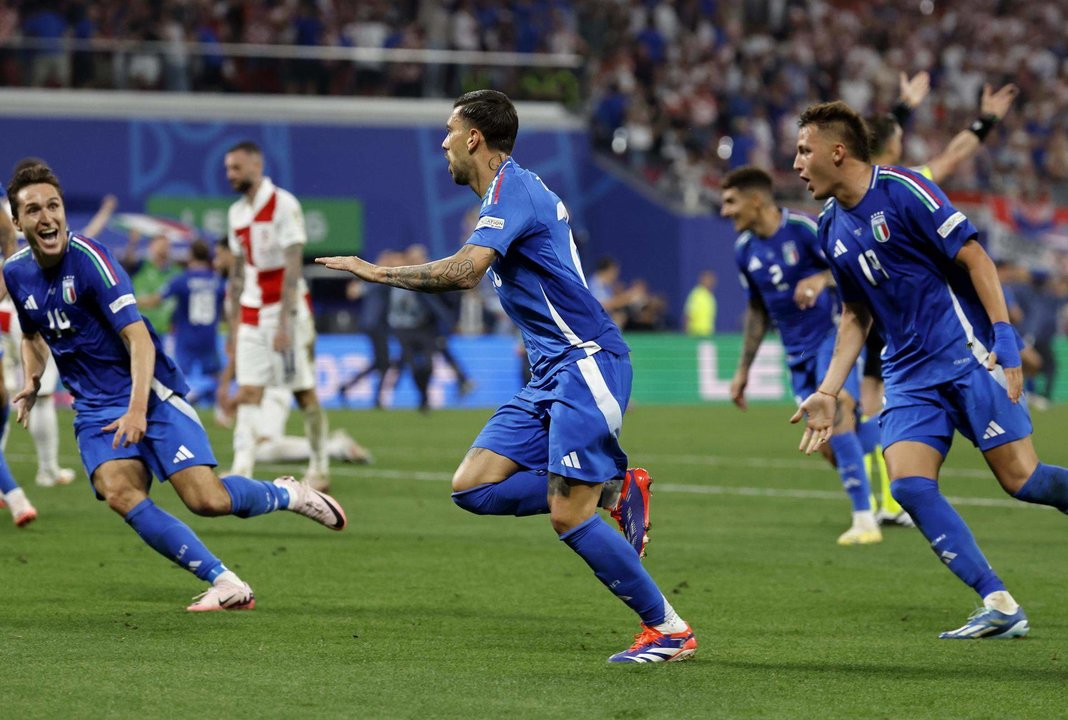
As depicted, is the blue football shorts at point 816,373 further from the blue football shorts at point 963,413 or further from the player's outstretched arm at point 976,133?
the blue football shorts at point 963,413

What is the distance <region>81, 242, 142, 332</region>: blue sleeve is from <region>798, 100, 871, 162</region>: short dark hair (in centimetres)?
312

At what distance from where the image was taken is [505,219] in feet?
19.6

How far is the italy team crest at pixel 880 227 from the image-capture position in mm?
6730

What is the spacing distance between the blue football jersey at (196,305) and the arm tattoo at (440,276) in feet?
52.8

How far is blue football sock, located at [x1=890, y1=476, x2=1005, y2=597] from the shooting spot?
6652mm

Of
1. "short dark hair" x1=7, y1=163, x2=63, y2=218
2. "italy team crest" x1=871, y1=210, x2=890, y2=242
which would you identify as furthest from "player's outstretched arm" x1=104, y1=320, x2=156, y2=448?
"italy team crest" x1=871, y1=210, x2=890, y2=242

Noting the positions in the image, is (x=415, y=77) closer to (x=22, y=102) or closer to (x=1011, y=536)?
(x=22, y=102)

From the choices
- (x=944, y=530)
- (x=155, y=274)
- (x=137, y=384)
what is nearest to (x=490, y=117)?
(x=137, y=384)

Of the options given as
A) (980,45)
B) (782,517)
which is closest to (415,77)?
(980,45)

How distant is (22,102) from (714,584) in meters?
23.9

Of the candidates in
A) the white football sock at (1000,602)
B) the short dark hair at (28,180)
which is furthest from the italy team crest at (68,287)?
the white football sock at (1000,602)

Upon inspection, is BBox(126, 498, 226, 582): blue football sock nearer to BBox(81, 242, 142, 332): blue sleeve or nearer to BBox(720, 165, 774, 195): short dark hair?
BBox(81, 242, 142, 332): blue sleeve

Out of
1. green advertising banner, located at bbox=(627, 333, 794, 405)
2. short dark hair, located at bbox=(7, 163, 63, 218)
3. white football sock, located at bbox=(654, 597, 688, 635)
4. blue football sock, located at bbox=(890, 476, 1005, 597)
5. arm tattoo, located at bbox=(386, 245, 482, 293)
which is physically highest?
short dark hair, located at bbox=(7, 163, 63, 218)

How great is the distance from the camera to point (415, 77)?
31375 millimetres
